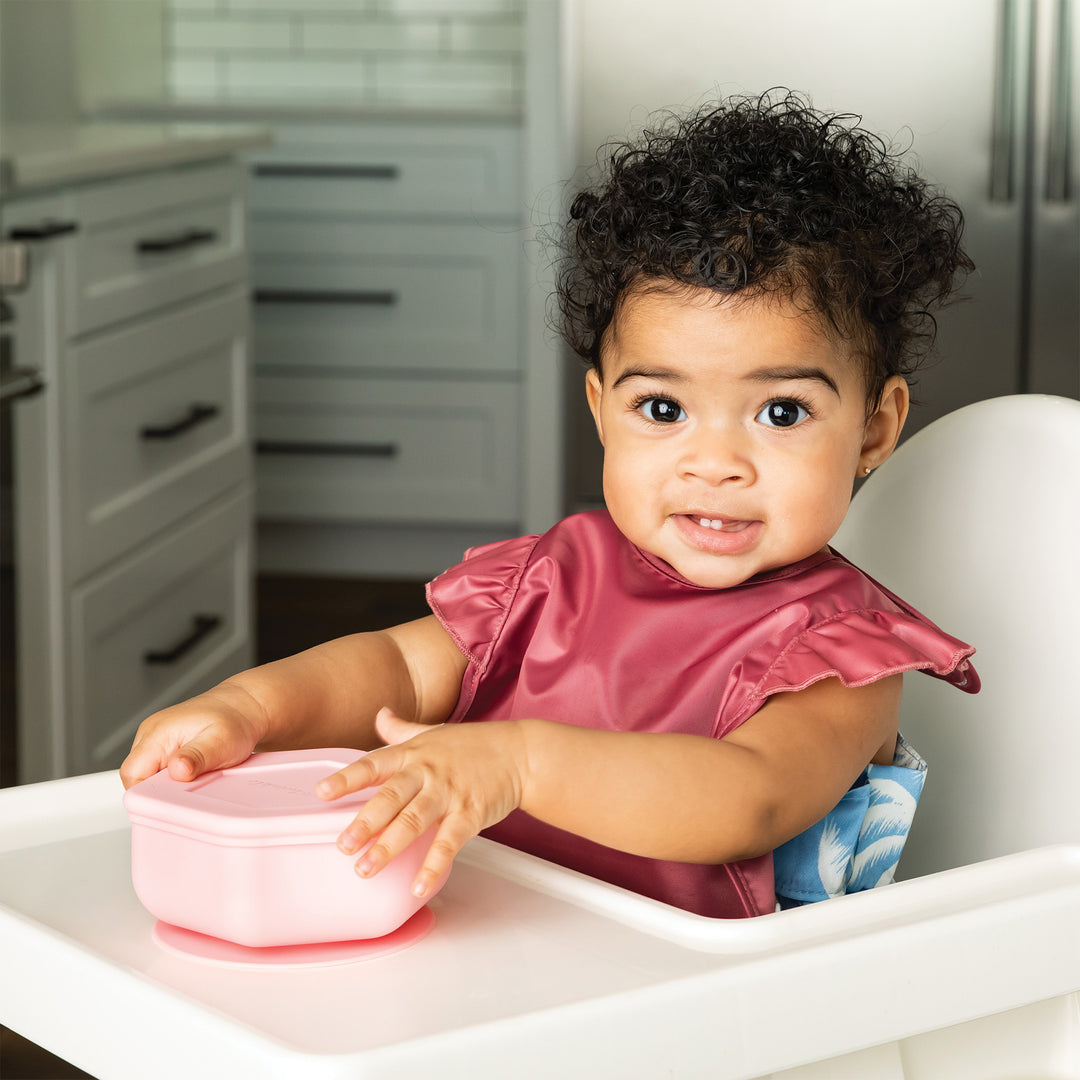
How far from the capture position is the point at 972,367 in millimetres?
2320

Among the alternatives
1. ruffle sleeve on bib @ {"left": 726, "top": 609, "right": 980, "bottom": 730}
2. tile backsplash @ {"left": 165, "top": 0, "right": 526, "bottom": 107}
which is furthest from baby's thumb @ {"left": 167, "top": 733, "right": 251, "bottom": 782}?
tile backsplash @ {"left": 165, "top": 0, "right": 526, "bottom": 107}

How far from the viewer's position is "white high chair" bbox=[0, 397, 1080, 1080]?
430mm

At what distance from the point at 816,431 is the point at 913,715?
22cm

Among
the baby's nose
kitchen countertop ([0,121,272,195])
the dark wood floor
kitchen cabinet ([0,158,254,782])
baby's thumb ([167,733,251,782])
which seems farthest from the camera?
the dark wood floor

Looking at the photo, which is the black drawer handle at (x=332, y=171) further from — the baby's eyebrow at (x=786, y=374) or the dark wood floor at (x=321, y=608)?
the baby's eyebrow at (x=786, y=374)

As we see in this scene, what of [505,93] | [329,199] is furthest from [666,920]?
[505,93]

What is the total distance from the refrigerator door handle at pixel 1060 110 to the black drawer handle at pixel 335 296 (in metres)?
1.24

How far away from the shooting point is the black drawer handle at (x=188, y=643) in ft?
6.41

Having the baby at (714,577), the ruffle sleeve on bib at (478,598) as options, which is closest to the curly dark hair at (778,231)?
the baby at (714,577)

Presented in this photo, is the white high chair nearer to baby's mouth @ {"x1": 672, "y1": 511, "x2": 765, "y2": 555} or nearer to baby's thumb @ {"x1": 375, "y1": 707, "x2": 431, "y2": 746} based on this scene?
baby's thumb @ {"x1": 375, "y1": 707, "x2": 431, "y2": 746}

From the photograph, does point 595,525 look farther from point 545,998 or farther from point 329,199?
point 329,199

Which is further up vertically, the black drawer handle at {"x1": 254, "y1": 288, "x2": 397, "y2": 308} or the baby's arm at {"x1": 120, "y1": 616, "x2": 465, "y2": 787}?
the black drawer handle at {"x1": 254, "y1": 288, "x2": 397, "y2": 308}

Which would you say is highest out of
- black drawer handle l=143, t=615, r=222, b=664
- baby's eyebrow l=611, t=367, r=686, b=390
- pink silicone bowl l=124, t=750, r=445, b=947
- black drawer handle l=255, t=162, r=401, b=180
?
black drawer handle l=255, t=162, r=401, b=180

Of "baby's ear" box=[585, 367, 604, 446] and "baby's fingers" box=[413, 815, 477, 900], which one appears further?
"baby's ear" box=[585, 367, 604, 446]
